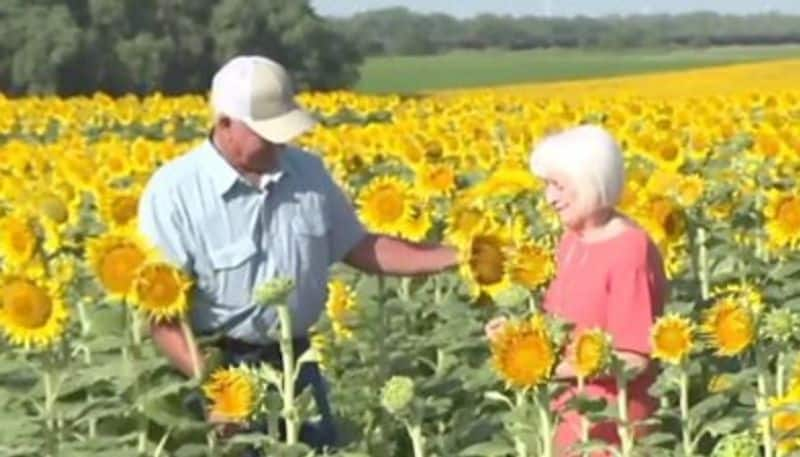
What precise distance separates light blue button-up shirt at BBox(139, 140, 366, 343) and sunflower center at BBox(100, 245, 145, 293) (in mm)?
64

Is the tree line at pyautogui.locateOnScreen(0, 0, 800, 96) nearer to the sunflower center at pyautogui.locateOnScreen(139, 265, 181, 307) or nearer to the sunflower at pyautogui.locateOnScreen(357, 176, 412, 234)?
the sunflower at pyautogui.locateOnScreen(357, 176, 412, 234)

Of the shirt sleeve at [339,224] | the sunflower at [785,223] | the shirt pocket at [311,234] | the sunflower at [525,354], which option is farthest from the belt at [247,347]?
the sunflower at [785,223]

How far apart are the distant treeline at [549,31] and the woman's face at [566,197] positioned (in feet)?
209

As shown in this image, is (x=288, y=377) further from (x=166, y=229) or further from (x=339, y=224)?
(x=339, y=224)

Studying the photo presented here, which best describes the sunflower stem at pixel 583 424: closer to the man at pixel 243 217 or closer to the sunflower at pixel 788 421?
the sunflower at pixel 788 421

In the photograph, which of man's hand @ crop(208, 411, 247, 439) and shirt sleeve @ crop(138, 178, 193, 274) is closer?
man's hand @ crop(208, 411, 247, 439)

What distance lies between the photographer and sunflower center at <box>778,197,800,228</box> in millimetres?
5719

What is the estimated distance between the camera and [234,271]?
471 cm

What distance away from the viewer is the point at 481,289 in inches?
190

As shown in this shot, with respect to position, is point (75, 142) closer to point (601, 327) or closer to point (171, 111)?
point (171, 111)

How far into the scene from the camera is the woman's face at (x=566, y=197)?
4449 mm

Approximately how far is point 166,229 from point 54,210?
1791mm

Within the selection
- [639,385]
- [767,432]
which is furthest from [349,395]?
[767,432]

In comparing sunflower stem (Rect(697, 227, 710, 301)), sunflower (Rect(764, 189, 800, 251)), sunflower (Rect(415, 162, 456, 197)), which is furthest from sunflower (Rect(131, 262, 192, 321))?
sunflower (Rect(415, 162, 456, 197))
